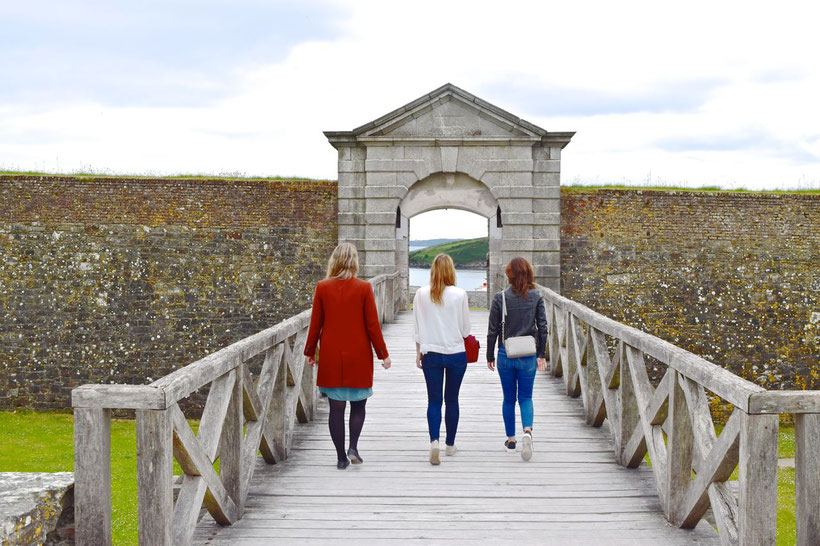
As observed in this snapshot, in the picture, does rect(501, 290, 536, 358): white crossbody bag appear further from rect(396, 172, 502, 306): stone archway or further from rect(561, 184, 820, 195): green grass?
rect(561, 184, 820, 195): green grass

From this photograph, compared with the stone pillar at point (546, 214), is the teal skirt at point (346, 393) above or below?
below

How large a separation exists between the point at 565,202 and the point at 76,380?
9.83 meters

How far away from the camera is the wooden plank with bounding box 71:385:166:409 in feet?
8.65

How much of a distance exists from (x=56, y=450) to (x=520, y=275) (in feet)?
34.0

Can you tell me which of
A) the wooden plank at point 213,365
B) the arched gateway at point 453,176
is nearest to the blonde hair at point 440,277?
the wooden plank at point 213,365

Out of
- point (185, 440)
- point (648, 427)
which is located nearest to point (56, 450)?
point (185, 440)

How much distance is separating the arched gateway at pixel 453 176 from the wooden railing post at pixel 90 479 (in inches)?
405

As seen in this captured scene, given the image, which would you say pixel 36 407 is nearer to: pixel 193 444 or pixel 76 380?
pixel 76 380

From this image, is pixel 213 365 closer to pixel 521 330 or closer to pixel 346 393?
pixel 346 393

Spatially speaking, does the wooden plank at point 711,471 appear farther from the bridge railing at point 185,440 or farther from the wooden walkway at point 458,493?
the bridge railing at point 185,440

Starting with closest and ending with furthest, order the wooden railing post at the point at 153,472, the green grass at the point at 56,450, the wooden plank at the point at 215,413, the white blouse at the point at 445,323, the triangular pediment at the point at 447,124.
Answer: the wooden railing post at the point at 153,472, the wooden plank at the point at 215,413, the white blouse at the point at 445,323, the green grass at the point at 56,450, the triangular pediment at the point at 447,124

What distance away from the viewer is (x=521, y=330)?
15.8 feet

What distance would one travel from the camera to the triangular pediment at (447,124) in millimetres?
12672

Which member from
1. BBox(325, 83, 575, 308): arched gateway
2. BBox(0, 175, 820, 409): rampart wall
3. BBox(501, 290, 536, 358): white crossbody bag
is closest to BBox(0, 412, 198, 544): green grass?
BBox(0, 175, 820, 409): rampart wall
